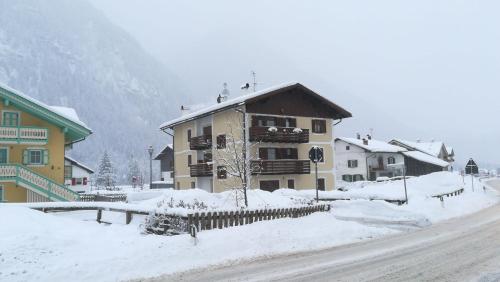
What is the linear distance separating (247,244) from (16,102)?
78.1 ft

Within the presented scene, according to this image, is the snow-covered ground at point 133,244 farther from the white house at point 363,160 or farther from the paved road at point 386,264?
the white house at point 363,160

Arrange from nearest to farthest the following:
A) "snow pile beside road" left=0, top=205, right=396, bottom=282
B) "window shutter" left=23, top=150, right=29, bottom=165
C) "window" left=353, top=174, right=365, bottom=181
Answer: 1. "snow pile beside road" left=0, top=205, right=396, bottom=282
2. "window shutter" left=23, top=150, right=29, bottom=165
3. "window" left=353, top=174, right=365, bottom=181

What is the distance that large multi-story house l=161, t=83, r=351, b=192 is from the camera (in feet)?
127

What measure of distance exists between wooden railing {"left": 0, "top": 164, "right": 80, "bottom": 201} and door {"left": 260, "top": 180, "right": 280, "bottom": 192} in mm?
16807

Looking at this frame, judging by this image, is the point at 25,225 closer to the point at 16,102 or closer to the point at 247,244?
the point at 247,244

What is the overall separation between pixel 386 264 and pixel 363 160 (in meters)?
59.8

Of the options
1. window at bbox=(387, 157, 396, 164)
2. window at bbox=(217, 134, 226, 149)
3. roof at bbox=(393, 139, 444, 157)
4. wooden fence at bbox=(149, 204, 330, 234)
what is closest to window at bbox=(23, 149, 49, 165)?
window at bbox=(217, 134, 226, 149)

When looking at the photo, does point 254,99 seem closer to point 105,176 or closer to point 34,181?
point 34,181

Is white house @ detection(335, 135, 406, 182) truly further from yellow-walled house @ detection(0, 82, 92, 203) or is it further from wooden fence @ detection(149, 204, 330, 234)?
wooden fence @ detection(149, 204, 330, 234)

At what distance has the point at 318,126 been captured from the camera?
146 ft

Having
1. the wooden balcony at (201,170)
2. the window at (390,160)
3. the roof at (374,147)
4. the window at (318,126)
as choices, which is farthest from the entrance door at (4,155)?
the window at (390,160)

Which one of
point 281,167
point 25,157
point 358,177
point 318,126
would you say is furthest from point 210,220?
point 358,177

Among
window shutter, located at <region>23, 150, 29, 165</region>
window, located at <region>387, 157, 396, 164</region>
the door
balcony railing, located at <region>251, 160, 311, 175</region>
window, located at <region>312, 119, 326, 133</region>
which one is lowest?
the door

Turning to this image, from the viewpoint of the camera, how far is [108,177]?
102 metres
